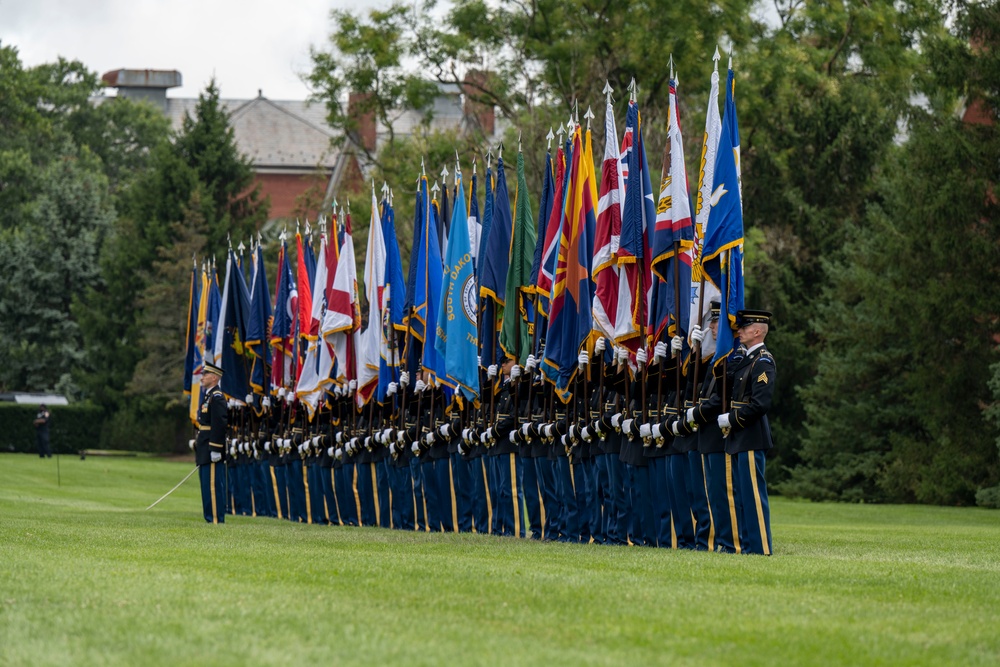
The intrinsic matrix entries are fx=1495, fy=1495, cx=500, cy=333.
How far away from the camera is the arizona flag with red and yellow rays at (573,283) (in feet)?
46.4

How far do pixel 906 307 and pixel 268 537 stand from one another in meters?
18.5

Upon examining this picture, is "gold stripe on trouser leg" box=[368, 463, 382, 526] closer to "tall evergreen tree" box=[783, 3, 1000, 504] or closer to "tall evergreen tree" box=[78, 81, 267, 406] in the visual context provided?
"tall evergreen tree" box=[783, 3, 1000, 504]

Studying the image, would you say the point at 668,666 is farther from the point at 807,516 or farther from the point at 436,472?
the point at 807,516

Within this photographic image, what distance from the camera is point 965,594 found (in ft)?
26.9

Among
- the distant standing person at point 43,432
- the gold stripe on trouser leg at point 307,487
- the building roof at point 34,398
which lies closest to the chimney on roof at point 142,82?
the building roof at point 34,398

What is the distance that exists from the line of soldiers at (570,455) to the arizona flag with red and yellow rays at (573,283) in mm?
246

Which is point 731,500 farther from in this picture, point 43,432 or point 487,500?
point 43,432

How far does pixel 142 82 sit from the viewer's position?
269 ft

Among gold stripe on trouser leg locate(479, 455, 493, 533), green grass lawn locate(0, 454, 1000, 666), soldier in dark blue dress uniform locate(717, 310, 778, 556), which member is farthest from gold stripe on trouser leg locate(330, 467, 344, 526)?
soldier in dark blue dress uniform locate(717, 310, 778, 556)

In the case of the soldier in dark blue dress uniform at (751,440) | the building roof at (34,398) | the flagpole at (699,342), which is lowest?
the soldier in dark blue dress uniform at (751,440)

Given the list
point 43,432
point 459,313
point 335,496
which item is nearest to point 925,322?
point 335,496

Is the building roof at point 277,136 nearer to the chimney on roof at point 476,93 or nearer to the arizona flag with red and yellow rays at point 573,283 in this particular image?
the chimney on roof at point 476,93

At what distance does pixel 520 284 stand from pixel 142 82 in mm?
70550

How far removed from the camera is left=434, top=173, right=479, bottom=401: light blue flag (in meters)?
16.0
